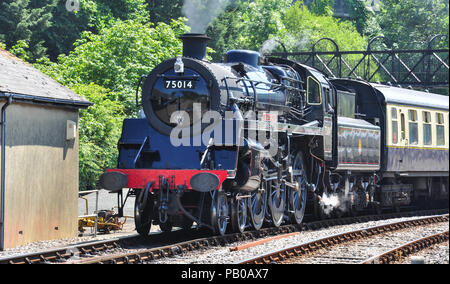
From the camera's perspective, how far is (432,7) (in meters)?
31.3

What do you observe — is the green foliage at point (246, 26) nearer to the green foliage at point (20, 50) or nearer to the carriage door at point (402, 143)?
the green foliage at point (20, 50)

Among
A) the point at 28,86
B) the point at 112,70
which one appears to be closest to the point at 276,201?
the point at 28,86

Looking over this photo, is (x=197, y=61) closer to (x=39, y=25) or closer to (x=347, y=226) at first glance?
(x=347, y=226)

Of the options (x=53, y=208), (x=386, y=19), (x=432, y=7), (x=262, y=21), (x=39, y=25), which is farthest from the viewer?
(x=262, y=21)

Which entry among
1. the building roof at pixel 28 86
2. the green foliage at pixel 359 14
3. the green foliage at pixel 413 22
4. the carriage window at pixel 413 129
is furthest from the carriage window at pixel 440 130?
the green foliage at pixel 359 14

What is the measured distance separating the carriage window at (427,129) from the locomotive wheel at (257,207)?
8.08 meters

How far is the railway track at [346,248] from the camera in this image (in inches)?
424

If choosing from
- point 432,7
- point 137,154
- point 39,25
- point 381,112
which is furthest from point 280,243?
point 39,25

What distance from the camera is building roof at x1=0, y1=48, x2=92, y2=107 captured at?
43.3 ft

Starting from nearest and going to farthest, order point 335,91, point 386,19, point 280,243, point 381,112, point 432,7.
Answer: point 280,243 → point 335,91 → point 381,112 → point 432,7 → point 386,19

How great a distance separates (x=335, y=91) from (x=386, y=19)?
26.4 meters

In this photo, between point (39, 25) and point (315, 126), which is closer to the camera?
point (315, 126)

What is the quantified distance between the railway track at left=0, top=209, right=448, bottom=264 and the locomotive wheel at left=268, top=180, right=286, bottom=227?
27 cm

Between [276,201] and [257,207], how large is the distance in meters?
0.83
